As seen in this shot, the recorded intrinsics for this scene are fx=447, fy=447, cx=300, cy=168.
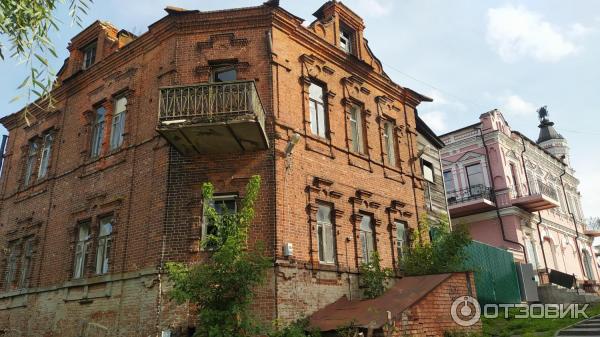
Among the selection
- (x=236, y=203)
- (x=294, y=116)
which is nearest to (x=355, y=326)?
(x=236, y=203)

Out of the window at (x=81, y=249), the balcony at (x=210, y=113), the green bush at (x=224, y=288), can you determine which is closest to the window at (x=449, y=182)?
the balcony at (x=210, y=113)

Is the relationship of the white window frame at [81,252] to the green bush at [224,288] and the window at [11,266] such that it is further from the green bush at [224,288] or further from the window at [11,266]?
the green bush at [224,288]

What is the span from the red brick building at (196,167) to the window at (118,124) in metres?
0.05

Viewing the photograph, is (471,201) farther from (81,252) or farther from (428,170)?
(81,252)

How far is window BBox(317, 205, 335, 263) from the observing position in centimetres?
1177

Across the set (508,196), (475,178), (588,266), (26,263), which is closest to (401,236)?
(508,196)

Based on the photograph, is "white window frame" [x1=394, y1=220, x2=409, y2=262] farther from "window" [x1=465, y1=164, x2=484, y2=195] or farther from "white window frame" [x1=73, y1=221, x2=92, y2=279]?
"window" [x1=465, y1=164, x2=484, y2=195]

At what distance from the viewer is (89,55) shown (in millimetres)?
16031

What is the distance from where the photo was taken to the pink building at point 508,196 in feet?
76.0

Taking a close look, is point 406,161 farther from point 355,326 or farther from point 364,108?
point 355,326

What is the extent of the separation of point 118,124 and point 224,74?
3.78 m

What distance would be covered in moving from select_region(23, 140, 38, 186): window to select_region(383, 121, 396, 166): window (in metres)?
12.7

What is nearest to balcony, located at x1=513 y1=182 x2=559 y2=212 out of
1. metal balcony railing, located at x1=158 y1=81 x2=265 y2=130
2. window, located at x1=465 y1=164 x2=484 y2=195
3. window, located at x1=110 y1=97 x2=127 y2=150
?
window, located at x1=465 y1=164 x2=484 y2=195

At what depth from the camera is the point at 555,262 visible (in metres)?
25.2
